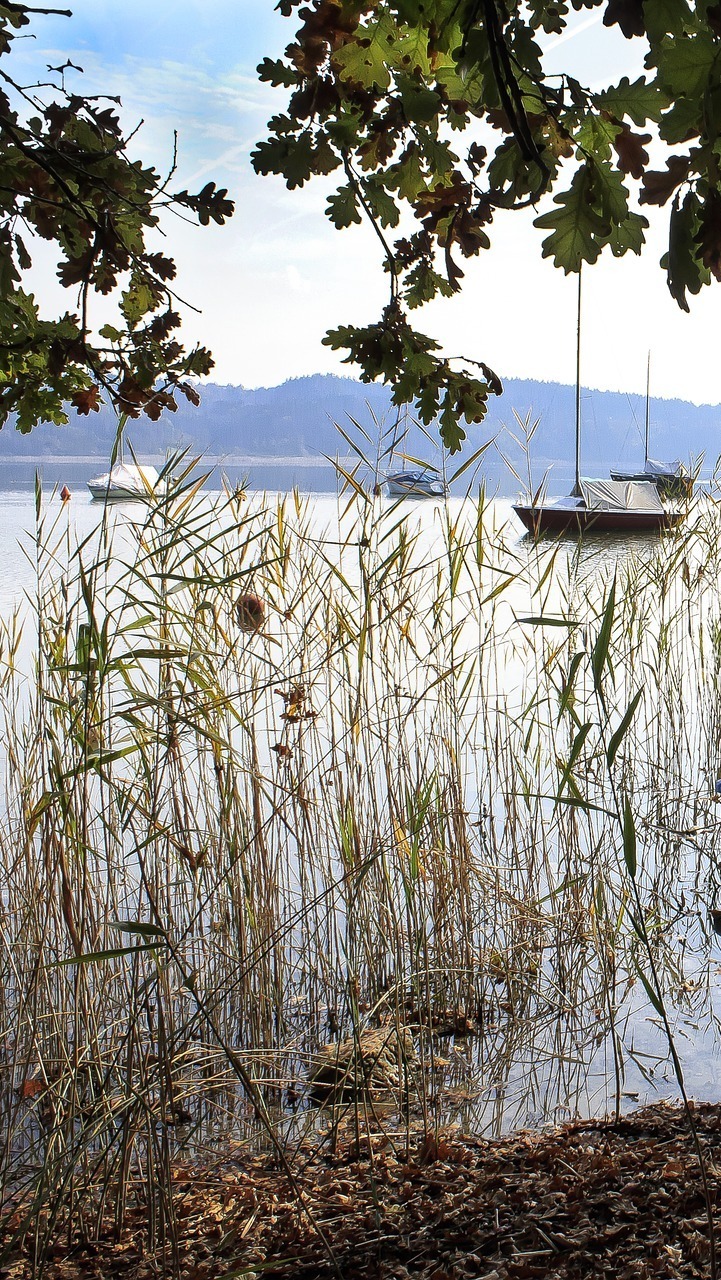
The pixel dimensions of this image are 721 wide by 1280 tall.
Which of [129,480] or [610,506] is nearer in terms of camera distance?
[129,480]

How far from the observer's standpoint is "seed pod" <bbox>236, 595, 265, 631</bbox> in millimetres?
2135

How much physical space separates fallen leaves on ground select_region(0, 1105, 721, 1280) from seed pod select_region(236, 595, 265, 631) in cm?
105

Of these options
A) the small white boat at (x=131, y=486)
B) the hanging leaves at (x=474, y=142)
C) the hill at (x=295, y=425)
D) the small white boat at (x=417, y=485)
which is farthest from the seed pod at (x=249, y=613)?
the hill at (x=295, y=425)

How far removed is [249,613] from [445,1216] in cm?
125

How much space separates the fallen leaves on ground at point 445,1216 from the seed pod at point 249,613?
3.43ft

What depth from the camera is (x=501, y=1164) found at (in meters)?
1.54

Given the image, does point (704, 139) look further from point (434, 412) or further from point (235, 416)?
point (235, 416)

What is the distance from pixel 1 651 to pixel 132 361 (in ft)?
3.59

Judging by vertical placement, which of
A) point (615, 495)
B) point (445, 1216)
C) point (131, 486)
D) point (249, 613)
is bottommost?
point (445, 1216)

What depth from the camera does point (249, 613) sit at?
218cm

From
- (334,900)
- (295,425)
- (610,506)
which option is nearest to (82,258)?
(334,900)

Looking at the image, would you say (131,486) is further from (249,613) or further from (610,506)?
(610,506)

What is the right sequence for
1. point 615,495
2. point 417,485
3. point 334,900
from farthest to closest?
point 615,495 < point 417,485 < point 334,900

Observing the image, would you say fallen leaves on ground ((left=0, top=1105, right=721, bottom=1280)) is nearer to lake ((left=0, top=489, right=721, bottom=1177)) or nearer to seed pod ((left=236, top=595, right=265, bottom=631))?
lake ((left=0, top=489, right=721, bottom=1177))
